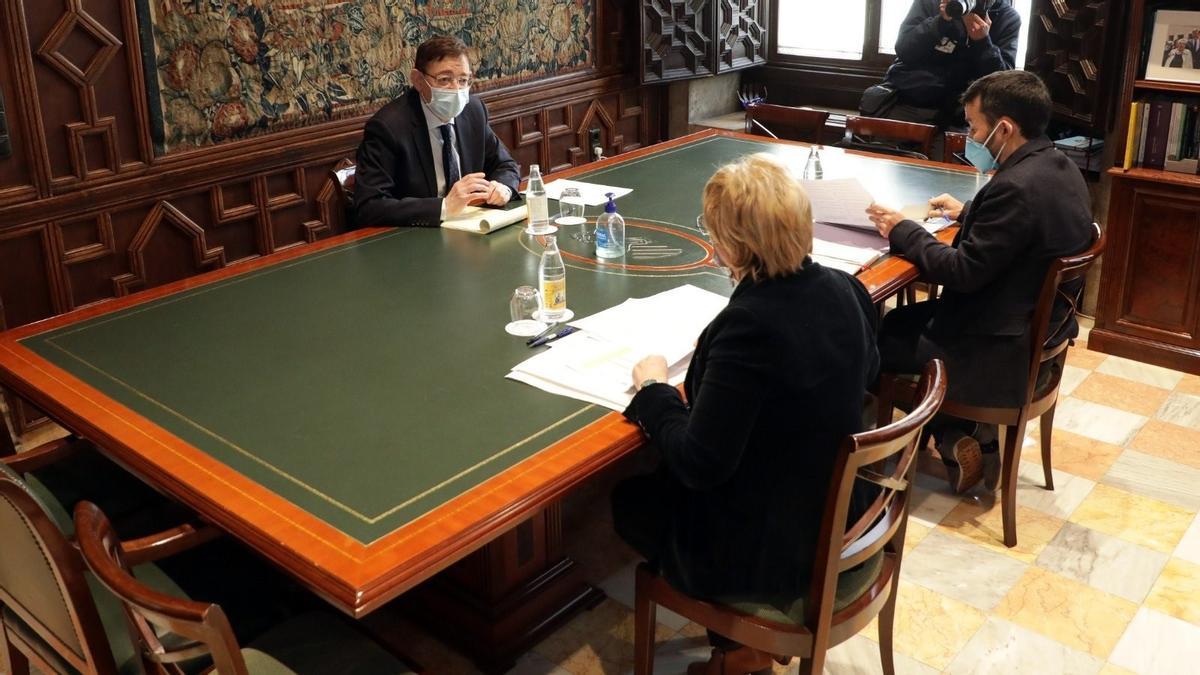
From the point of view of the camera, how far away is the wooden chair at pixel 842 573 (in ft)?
6.13

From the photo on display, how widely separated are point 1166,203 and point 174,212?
3721 millimetres

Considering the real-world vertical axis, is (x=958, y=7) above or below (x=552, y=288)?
above

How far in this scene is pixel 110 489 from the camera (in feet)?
8.16

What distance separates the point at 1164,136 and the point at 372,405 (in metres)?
3.29

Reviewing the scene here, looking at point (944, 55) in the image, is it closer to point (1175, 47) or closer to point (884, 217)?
point (1175, 47)

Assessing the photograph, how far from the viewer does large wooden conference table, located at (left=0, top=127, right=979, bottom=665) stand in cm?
181

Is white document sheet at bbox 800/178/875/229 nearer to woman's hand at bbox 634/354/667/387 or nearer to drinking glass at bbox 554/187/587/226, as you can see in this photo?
drinking glass at bbox 554/187/587/226

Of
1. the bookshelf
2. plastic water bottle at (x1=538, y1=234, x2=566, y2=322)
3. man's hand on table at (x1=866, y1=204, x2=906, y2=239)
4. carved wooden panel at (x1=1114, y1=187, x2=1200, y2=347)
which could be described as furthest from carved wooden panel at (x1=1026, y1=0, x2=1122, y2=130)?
plastic water bottle at (x1=538, y1=234, x2=566, y2=322)

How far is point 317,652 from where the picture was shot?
6.27 feet

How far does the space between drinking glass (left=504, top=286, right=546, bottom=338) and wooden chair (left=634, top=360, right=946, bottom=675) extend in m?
0.64

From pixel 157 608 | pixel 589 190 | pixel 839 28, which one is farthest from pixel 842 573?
pixel 839 28

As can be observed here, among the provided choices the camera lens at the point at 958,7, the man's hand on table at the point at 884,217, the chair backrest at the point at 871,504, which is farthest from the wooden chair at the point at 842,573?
the camera lens at the point at 958,7

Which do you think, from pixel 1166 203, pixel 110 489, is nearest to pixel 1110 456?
pixel 1166 203

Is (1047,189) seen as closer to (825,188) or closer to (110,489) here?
(825,188)
